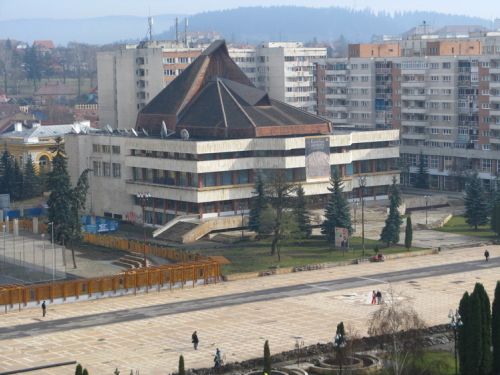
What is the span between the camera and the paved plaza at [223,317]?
75.4m

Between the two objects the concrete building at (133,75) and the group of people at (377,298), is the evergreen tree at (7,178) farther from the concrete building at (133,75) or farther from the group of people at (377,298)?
the group of people at (377,298)

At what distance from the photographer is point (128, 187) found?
433 ft

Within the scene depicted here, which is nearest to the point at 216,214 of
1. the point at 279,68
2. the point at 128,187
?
the point at 128,187

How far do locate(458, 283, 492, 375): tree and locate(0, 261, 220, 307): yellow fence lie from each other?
120ft

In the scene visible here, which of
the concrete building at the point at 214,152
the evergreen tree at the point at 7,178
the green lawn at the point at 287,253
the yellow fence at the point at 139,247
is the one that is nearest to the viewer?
the green lawn at the point at 287,253

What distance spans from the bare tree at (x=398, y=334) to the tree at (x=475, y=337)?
3.16m

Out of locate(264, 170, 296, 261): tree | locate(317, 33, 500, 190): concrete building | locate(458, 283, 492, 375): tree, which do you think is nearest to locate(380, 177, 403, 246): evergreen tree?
locate(264, 170, 296, 261): tree

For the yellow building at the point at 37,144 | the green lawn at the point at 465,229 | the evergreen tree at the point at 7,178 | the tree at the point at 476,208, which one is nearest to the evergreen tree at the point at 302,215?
the green lawn at the point at 465,229

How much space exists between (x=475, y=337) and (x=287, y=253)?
46716 millimetres

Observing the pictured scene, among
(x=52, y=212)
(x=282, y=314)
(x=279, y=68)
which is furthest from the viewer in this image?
(x=279, y=68)

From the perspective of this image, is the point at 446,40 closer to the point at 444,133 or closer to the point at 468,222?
the point at 444,133

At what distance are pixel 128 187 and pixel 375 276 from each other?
39.7 m

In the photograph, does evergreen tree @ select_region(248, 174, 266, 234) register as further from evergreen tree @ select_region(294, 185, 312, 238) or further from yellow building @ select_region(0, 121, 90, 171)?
yellow building @ select_region(0, 121, 90, 171)

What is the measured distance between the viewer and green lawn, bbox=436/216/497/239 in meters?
121
